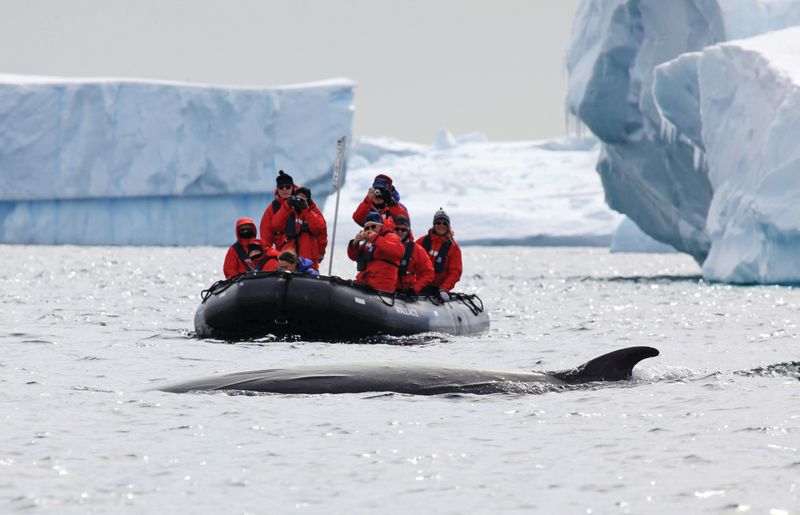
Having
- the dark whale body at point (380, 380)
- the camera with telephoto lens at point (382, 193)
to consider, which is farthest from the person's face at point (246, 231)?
the dark whale body at point (380, 380)

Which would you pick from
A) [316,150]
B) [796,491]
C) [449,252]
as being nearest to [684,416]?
[796,491]

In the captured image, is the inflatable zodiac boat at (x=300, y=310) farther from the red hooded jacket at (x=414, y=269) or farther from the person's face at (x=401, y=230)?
the person's face at (x=401, y=230)

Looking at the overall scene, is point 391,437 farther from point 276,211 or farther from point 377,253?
point 276,211

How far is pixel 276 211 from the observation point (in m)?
13.9

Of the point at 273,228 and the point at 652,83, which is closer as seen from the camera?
the point at 273,228

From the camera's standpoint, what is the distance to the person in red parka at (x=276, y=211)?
1375 cm

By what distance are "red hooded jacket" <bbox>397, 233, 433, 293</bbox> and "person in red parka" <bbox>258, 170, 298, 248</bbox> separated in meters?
1.41

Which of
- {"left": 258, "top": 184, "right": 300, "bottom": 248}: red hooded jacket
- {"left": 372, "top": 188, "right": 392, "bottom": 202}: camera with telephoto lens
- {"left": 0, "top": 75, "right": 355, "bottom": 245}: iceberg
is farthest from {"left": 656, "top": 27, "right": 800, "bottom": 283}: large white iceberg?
{"left": 0, "top": 75, "right": 355, "bottom": 245}: iceberg

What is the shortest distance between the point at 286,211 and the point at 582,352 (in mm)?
3543

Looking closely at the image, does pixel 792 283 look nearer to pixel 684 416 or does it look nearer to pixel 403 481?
pixel 684 416

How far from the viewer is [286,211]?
1373 cm

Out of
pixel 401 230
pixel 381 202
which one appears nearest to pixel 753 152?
pixel 381 202

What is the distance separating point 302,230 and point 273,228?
0.34 metres

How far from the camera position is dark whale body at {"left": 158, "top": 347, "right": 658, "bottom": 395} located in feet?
26.6
